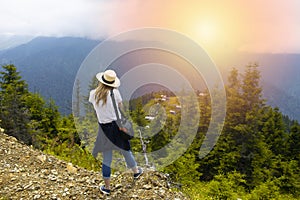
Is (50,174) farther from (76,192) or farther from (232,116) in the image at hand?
(232,116)

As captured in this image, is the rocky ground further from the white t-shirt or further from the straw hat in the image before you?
the straw hat

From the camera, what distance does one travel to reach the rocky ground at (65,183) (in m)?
6.09

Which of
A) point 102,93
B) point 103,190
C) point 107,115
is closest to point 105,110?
point 107,115

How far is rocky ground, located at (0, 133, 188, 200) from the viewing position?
6.09 metres

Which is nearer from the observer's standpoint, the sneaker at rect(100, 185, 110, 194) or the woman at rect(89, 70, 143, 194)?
the woman at rect(89, 70, 143, 194)

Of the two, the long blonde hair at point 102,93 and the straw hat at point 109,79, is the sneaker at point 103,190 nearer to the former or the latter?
the long blonde hair at point 102,93

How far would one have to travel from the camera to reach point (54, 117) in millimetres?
37688

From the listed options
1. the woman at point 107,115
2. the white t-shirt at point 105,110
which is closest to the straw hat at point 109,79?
the woman at point 107,115

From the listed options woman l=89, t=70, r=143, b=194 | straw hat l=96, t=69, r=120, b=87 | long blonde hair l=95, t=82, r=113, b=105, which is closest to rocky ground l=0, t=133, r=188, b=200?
woman l=89, t=70, r=143, b=194

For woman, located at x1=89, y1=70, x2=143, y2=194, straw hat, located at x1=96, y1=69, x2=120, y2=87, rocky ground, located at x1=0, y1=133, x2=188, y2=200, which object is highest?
straw hat, located at x1=96, y1=69, x2=120, y2=87

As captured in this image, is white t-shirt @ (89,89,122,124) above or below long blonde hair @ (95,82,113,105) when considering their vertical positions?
below

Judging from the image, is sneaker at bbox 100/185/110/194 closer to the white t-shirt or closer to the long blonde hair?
the white t-shirt

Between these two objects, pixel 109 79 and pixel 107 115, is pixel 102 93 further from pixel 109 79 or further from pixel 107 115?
pixel 107 115

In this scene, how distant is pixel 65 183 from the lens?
271 inches
